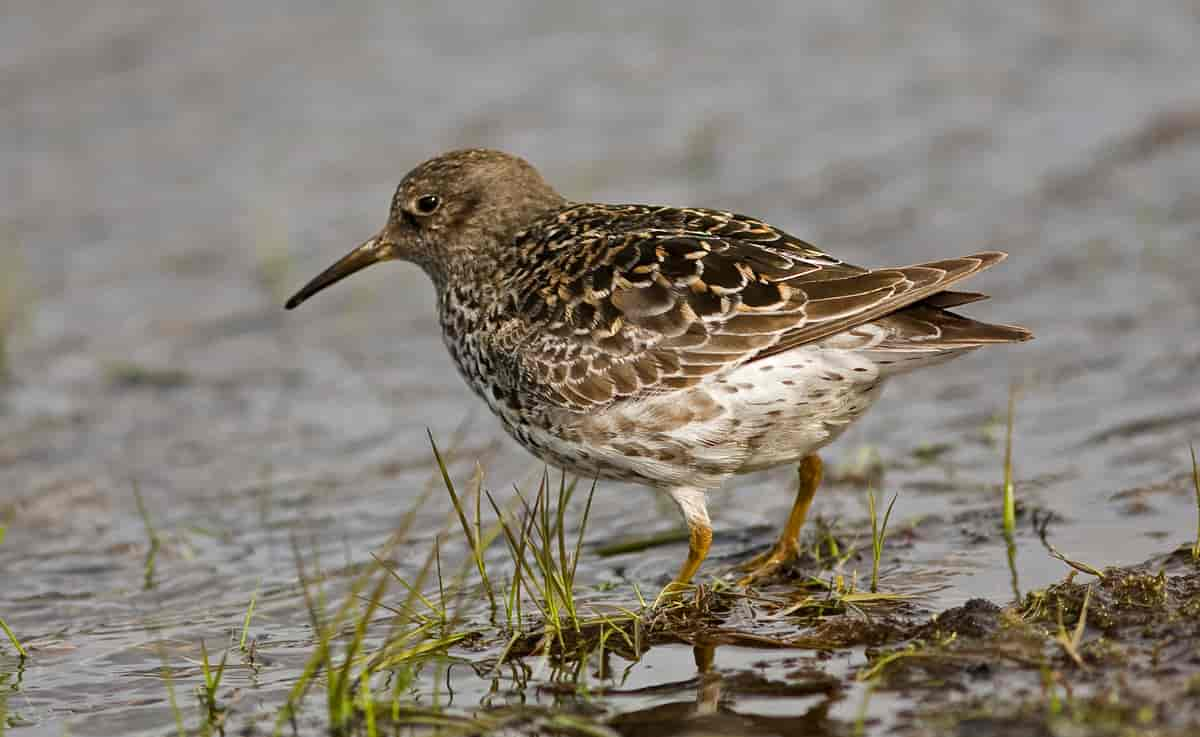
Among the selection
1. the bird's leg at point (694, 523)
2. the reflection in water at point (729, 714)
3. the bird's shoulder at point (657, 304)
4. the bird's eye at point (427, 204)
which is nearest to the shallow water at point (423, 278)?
the reflection in water at point (729, 714)

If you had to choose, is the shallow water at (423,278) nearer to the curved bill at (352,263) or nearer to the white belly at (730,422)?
the white belly at (730,422)

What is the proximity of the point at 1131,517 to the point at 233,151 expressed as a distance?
29.7 feet

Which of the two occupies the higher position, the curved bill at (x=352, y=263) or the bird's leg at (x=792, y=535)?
the curved bill at (x=352, y=263)

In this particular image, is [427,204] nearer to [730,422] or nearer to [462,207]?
[462,207]

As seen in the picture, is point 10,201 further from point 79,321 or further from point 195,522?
point 195,522

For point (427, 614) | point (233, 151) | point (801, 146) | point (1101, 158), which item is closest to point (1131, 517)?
point (427, 614)

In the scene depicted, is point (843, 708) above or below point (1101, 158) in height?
below

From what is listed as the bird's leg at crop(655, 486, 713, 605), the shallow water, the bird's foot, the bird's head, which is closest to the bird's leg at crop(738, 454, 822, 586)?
the bird's foot

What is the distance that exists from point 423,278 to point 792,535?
548cm

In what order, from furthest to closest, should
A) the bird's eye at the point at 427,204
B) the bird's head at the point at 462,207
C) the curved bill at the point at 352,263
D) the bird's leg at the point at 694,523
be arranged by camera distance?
the curved bill at the point at 352,263 → the bird's eye at the point at 427,204 → the bird's head at the point at 462,207 → the bird's leg at the point at 694,523

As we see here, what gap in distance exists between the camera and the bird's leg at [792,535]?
6586 mm

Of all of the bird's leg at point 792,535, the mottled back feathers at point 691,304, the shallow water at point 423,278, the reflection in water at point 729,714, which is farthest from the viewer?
the shallow water at point 423,278

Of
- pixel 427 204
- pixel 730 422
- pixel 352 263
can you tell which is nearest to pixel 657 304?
pixel 730 422

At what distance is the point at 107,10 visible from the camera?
15.4 meters
